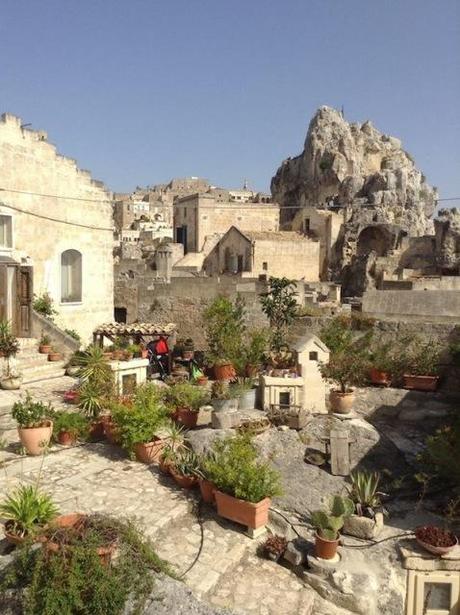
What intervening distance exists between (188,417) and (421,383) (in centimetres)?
637

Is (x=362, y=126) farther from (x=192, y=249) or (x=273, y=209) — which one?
(x=192, y=249)

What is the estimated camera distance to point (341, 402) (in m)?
11.3

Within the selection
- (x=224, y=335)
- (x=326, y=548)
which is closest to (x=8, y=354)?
(x=224, y=335)

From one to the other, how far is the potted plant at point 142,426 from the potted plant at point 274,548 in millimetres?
2759

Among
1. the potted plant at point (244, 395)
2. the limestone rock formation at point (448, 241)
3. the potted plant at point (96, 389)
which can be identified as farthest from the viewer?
the limestone rock formation at point (448, 241)

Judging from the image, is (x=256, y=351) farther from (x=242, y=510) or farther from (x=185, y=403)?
(x=242, y=510)

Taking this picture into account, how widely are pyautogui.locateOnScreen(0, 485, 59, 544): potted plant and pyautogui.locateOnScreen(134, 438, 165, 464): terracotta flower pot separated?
274 centimetres

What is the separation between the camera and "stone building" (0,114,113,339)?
1405cm

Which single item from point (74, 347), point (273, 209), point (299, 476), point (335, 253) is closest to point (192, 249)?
point (273, 209)

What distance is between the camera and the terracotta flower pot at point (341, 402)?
445 inches

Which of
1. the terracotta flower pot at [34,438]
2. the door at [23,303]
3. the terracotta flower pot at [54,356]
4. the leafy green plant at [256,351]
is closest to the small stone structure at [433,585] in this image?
the terracotta flower pot at [34,438]

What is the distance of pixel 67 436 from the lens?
9.14m

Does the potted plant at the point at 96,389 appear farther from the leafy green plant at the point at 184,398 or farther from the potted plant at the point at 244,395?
the potted plant at the point at 244,395

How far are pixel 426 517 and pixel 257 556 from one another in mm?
Result: 3387
